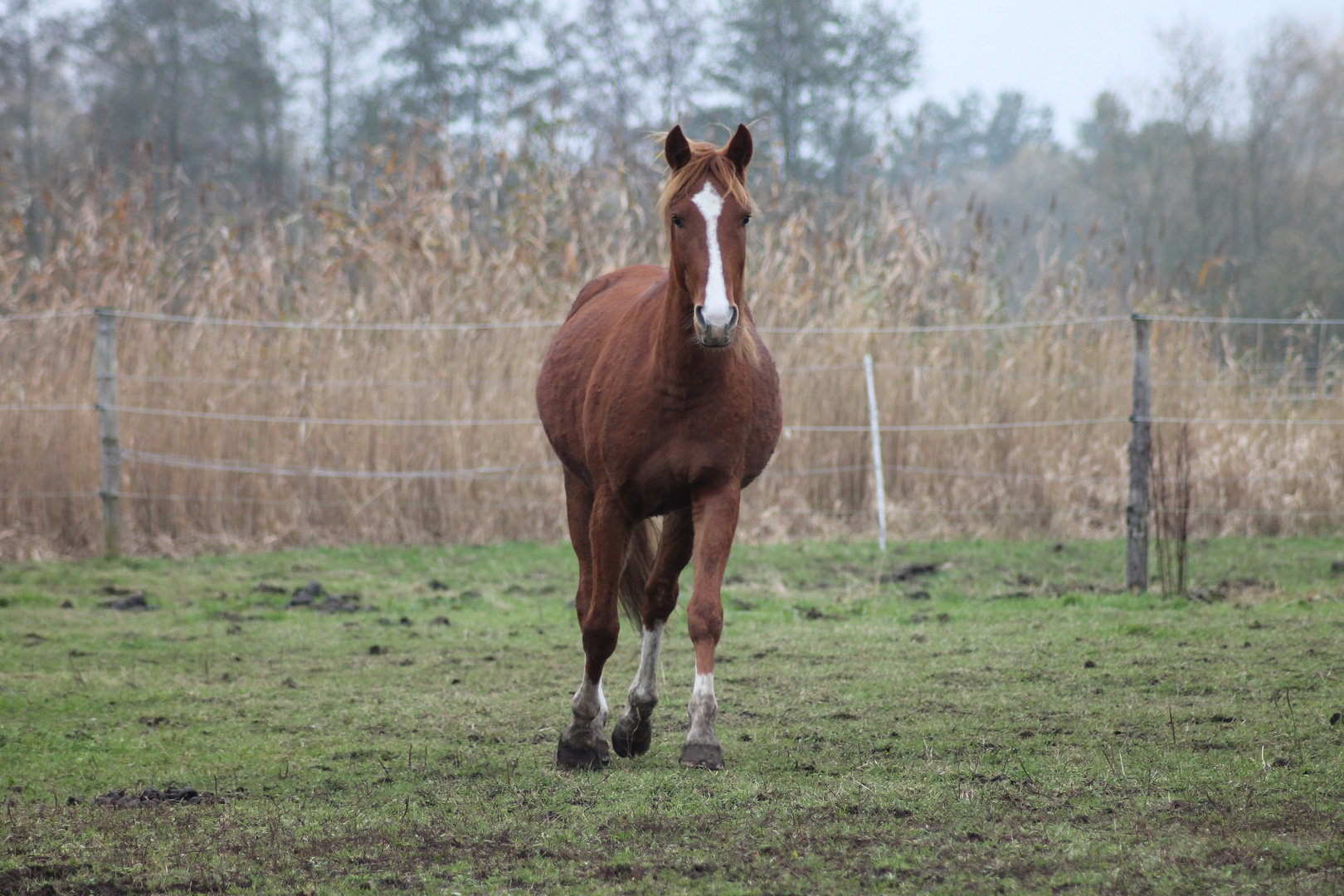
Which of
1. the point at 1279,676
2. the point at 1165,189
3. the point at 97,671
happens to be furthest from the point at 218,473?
the point at 1165,189

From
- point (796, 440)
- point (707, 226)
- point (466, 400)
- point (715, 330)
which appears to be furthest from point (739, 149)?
point (466, 400)

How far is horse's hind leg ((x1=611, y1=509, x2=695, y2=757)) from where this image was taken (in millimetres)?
3719

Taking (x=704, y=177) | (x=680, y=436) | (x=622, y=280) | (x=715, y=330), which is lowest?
(x=680, y=436)

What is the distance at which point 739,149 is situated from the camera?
3.62 meters

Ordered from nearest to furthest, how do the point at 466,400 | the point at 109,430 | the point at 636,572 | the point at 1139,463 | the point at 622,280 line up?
the point at 636,572, the point at 622,280, the point at 1139,463, the point at 109,430, the point at 466,400

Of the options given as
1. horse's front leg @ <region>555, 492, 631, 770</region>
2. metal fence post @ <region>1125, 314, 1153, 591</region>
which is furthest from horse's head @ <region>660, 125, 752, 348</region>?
metal fence post @ <region>1125, 314, 1153, 591</region>

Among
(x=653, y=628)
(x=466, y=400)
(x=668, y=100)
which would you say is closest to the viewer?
(x=653, y=628)

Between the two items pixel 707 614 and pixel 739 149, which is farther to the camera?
pixel 739 149

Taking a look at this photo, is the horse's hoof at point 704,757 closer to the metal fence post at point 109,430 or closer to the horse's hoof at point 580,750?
the horse's hoof at point 580,750

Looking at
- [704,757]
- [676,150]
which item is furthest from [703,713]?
[676,150]

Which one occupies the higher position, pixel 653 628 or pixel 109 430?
pixel 109 430

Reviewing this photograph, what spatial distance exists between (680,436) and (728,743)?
999 mm

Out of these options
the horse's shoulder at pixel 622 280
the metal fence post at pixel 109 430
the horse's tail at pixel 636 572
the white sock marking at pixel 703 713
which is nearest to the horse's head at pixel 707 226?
the white sock marking at pixel 703 713

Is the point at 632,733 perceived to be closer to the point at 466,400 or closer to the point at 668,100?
the point at 466,400
